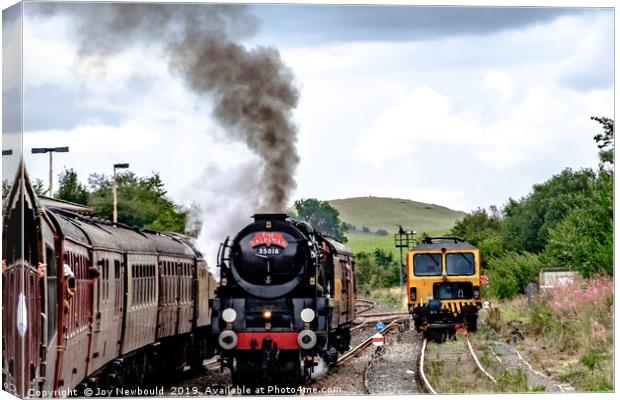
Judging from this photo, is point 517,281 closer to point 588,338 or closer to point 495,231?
point 495,231

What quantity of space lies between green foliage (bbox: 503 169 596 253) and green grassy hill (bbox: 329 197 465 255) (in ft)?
4.30

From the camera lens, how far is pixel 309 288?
940 inches

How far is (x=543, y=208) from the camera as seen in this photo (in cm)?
2747

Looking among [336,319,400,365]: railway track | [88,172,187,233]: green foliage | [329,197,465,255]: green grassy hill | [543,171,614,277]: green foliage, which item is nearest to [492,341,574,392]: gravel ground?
[543,171,614,277]: green foliage

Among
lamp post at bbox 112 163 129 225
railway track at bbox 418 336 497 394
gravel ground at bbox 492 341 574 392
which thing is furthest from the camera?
gravel ground at bbox 492 341 574 392

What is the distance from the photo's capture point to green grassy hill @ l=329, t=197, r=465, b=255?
2381 cm

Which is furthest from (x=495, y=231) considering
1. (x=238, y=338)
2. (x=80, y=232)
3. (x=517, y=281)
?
(x=80, y=232)

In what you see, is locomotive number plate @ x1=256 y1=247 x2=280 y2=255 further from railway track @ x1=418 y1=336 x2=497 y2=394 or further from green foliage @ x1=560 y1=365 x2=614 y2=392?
green foliage @ x1=560 y1=365 x2=614 y2=392

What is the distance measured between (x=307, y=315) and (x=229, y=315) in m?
1.38

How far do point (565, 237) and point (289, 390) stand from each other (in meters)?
7.10

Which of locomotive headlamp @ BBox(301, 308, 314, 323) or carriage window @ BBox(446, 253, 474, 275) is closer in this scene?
locomotive headlamp @ BBox(301, 308, 314, 323)

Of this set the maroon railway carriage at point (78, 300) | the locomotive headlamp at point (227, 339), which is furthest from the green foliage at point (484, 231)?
the maroon railway carriage at point (78, 300)

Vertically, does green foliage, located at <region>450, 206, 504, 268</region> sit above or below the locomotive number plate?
above

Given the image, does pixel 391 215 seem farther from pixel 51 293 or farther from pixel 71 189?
pixel 51 293
